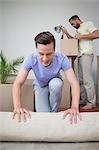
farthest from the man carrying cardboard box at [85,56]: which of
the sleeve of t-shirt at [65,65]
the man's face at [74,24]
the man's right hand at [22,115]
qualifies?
the man's right hand at [22,115]

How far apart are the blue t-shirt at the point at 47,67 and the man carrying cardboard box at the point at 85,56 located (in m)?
0.10

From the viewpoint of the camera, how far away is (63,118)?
0.59 metres

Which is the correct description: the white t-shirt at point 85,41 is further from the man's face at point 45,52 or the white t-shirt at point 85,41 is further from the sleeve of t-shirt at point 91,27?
the man's face at point 45,52

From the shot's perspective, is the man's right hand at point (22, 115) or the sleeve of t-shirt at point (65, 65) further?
the sleeve of t-shirt at point (65, 65)

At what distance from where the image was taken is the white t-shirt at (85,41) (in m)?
0.79

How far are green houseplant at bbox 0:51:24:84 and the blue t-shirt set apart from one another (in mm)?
89

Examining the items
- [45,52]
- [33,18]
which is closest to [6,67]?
[33,18]

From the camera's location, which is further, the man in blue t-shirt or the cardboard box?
the cardboard box

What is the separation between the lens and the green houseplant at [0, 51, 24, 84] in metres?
0.82

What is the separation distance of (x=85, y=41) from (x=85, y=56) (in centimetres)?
5

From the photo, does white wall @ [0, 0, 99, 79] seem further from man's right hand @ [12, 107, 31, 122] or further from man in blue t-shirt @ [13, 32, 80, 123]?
man's right hand @ [12, 107, 31, 122]

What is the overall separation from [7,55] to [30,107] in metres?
0.19

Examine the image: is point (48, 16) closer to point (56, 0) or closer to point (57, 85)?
point (56, 0)

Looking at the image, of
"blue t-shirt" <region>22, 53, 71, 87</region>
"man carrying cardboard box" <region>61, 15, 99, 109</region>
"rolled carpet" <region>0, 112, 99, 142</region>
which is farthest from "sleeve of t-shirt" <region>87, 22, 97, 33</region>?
"rolled carpet" <region>0, 112, 99, 142</region>
